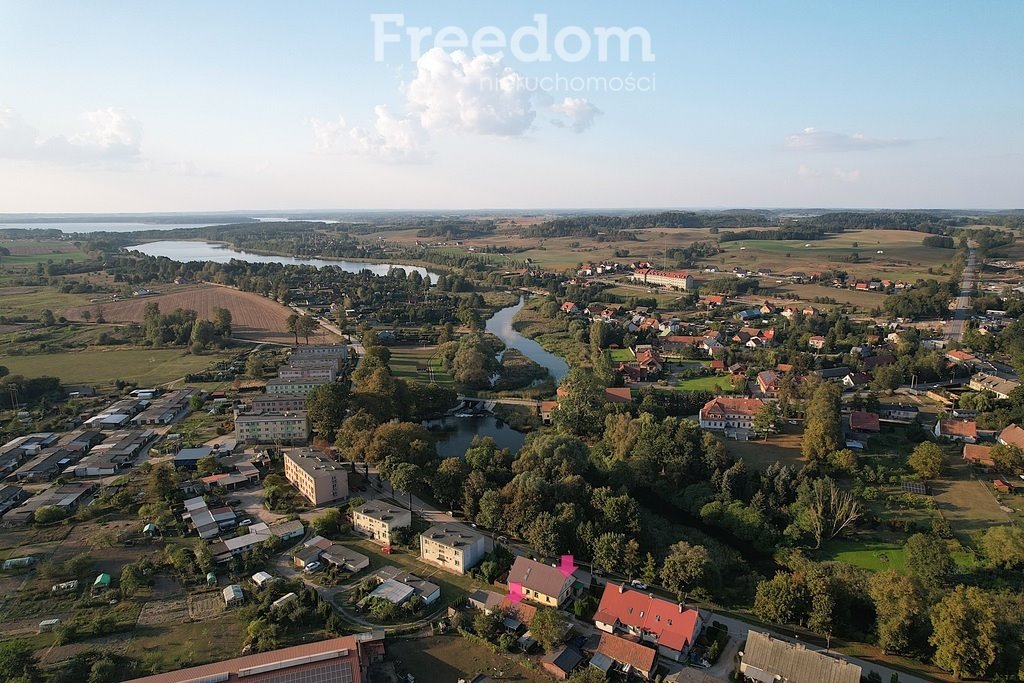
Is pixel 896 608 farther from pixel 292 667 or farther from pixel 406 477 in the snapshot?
pixel 406 477

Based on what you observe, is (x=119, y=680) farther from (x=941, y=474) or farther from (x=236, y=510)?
(x=941, y=474)

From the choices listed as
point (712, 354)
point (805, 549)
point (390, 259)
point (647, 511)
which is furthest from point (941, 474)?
point (390, 259)

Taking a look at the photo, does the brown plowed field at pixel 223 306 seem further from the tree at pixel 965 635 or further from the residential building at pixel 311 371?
the tree at pixel 965 635

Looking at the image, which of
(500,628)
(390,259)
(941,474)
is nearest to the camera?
(500,628)

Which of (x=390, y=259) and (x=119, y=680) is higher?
(x=390, y=259)

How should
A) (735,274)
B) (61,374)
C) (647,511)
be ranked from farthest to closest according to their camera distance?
(735,274), (61,374), (647,511)

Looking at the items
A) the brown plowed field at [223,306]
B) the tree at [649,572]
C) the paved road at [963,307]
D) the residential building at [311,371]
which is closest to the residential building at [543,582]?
the tree at [649,572]

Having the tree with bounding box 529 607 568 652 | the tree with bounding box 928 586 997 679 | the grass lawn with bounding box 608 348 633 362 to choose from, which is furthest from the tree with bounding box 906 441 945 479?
the grass lawn with bounding box 608 348 633 362

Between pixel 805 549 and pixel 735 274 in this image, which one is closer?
pixel 805 549

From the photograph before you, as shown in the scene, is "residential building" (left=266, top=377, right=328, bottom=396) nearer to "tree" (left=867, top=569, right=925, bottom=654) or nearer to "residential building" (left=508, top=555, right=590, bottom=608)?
"residential building" (left=508, top=555, right=590, bottom=608)
